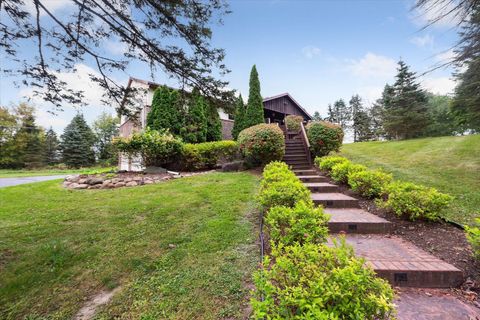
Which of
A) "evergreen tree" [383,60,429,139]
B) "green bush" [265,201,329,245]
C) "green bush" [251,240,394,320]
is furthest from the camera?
"evergreen tree" [383,60,429,139]

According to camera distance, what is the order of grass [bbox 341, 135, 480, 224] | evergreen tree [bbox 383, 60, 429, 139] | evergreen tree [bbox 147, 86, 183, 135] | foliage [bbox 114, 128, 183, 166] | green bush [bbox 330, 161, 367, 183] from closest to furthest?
grass [bbox 341, 135, 480, 224], green bush [bbox 330, 161, 367, 183], foliage [bbox 114, 128, 183, 166], evergreen tree [bbox 147, 86, 183, 135], evergreen tree [bbox 383, 60, 429, 139]

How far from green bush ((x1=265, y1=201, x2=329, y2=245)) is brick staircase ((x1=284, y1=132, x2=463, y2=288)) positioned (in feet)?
2.25

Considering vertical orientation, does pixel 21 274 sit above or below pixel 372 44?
below

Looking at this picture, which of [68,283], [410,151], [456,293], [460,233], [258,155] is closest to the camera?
[456,293]

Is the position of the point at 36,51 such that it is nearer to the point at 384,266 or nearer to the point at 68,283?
the point at 68,283

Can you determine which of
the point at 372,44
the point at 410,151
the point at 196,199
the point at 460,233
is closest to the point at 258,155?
the point at 196,199

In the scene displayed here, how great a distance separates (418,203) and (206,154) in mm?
7982

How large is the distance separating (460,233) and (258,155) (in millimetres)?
6161

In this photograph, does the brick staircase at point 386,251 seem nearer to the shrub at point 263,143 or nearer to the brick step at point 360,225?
the brick step at point 360,225

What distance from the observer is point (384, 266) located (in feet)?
7.75

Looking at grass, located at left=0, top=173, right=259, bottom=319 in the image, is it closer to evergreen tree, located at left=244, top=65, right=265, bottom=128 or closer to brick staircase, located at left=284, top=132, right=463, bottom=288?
brick staircase, located at left=284, top=132, right=463, bottom=288

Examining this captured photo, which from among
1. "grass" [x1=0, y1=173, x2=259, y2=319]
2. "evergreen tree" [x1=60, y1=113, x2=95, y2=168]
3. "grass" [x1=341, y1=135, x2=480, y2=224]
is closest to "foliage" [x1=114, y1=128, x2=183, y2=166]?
"grass" [x1=0, y1=173, x2=259, y2=319]

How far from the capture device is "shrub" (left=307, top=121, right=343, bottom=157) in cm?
938

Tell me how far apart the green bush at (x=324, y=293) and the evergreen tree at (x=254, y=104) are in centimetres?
1467
